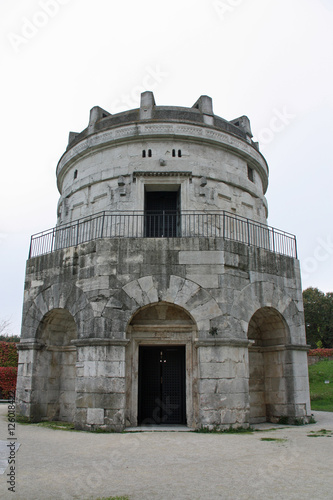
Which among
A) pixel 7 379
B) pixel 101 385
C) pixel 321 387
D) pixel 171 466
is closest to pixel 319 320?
pixel 321 387

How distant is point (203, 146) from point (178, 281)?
6099mm

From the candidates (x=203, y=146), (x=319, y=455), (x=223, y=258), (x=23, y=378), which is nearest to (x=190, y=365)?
(x=223, y=258)

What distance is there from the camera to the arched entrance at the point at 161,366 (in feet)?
37.6

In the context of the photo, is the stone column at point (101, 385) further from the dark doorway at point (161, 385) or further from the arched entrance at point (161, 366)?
the dark doorway at point (161, 385)

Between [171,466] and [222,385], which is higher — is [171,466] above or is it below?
below

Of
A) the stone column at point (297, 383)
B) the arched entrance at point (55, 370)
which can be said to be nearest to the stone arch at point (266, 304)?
the stone column at point (297, 383)

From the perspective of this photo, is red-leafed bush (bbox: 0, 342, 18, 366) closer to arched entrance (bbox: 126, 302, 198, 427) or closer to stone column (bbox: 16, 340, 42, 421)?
stone column (bbox: 16, 340, 42, 421)

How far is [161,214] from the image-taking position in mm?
14555

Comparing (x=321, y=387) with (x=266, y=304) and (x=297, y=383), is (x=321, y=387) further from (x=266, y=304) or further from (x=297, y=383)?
(x=266, y=304)

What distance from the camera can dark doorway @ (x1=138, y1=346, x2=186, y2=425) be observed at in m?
11.6

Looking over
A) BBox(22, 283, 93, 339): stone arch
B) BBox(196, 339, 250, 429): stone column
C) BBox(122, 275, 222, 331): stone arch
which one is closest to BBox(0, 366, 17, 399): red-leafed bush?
BBox(22, 283, 93, 339): stone arch

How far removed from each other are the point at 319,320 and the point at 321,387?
2630 centimetres

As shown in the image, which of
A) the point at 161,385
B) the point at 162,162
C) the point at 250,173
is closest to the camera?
the point at 161,385

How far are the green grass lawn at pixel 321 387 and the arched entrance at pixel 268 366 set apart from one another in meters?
5.89
